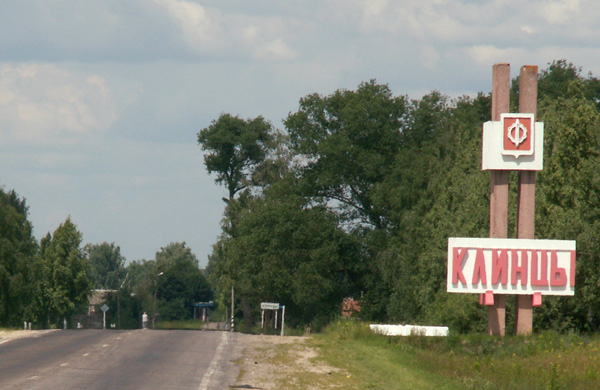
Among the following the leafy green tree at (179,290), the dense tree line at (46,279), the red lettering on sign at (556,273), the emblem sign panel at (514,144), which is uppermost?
the emblem sign panel at (514,144)

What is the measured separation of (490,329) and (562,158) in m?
11.6

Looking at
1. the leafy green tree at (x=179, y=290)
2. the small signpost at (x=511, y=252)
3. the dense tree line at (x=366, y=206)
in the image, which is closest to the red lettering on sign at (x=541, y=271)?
the small signpost at (x=511, y=252)

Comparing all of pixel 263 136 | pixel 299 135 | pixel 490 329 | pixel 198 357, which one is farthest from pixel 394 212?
pixel 198 357

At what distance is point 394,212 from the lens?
61.3 meters

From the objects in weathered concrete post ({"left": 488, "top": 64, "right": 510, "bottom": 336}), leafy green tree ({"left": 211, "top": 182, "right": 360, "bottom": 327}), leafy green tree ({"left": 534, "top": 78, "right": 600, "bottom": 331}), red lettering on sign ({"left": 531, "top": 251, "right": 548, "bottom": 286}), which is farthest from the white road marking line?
leafy green tree ({"left": 211, "top": 182, "right": 360, "bottom": 327})

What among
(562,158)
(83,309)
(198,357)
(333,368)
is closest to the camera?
(333,368)

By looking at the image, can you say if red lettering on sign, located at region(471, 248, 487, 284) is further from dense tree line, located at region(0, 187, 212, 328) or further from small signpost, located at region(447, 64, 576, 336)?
dense tree line, located at region(0, 187, 212, 328)

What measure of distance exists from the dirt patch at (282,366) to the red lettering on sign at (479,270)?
5.85m

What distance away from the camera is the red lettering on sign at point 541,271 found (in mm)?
28047

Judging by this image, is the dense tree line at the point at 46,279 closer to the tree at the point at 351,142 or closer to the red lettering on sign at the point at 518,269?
the tree at the point at 351,142

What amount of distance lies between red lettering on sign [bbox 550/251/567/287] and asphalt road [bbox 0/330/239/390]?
10639mm

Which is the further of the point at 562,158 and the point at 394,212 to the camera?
the point at 394,212

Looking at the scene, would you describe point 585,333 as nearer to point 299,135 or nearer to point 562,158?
point 562,158

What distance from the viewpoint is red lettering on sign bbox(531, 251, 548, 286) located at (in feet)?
92.0
